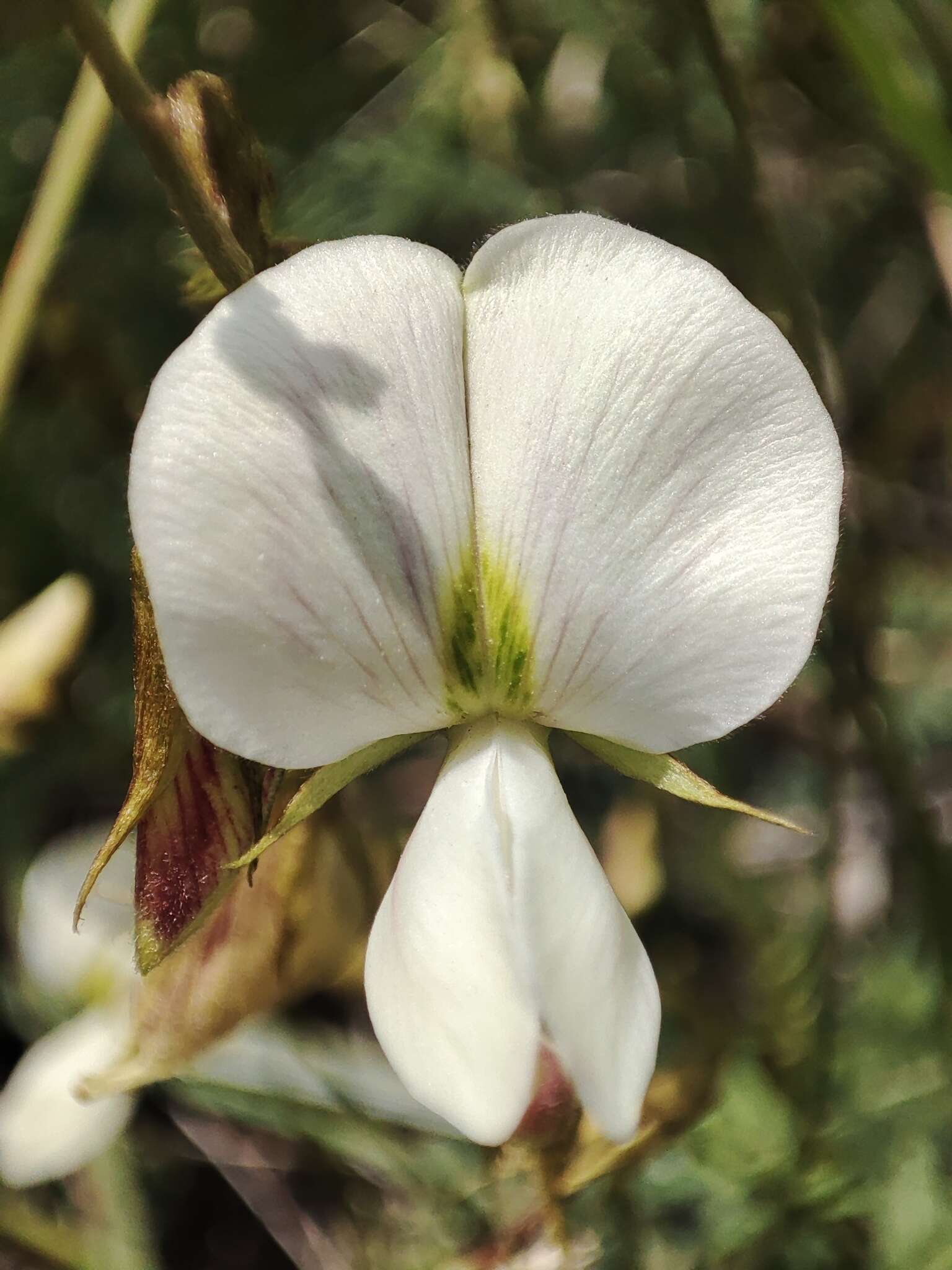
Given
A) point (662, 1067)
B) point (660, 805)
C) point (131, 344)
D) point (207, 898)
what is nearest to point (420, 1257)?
point (662, 1067)

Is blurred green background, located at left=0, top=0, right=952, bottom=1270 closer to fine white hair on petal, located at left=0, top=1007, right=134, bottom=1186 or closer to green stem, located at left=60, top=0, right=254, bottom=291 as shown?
fine white hair on petal, located at left=0, top=1007, right=134, bottom=1186

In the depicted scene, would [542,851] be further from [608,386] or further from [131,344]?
[131,344]

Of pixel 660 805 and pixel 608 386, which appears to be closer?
pixel 608 386

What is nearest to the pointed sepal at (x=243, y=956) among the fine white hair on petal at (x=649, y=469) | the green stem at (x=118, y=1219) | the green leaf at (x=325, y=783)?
the green leaf at (x=325, y=783)

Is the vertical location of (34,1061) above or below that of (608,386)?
below

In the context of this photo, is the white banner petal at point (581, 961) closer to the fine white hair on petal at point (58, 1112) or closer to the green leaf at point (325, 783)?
the green leaf at point (325, 783)

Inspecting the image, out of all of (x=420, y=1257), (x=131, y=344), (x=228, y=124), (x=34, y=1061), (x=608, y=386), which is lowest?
(x=420, y=1257)

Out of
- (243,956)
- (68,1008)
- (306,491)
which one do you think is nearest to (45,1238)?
(68,1008)

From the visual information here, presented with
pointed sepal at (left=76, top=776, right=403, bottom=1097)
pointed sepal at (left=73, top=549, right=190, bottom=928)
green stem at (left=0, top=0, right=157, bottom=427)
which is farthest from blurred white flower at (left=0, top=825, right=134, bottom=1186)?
pointed sepal at (left=73, top=549, right=190, bottom=928)
